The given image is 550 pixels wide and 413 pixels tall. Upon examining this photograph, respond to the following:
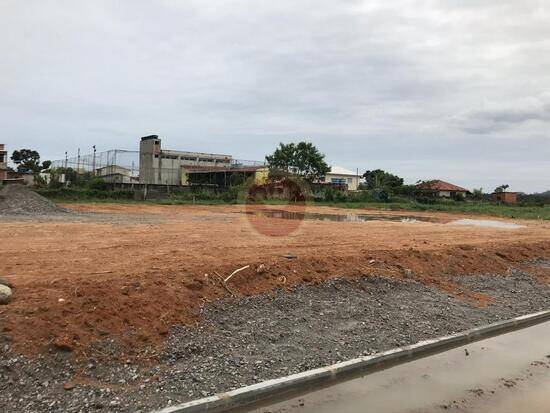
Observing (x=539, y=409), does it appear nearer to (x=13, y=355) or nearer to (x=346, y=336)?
(x=346, y=336)

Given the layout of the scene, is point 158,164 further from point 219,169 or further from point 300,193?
point 300,193

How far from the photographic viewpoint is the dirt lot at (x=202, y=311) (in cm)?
516

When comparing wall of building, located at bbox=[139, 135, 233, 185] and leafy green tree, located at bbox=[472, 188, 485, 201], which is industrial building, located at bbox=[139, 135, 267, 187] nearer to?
wall of building, located at bbox=[139, 135, 233, 185]

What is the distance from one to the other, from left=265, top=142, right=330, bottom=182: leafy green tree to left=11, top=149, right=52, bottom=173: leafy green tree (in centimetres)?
4133

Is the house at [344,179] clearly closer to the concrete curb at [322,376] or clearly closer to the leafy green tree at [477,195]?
the leafy green tree at [477,195]

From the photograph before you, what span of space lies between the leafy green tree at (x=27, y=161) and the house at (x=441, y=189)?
192 ft

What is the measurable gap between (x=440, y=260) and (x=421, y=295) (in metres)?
2.81

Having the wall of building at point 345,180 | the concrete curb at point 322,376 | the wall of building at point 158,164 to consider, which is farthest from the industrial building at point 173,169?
the concrete curb at point 322,376

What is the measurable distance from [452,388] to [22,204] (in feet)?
89.9

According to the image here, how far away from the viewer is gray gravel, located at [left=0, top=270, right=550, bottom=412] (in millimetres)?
4875

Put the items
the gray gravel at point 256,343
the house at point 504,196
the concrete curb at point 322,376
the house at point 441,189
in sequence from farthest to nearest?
the house at point 504,196, the house at point 441,189, the concrete curb at point 322,376, the gray gravel at point 256,343

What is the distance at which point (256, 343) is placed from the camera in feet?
21.4

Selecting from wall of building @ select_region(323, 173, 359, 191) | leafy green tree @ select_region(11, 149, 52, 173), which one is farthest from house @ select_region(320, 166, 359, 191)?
leafy green tree @ select_region(11, 149, 52, 173)

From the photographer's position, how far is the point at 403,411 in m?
5.30
